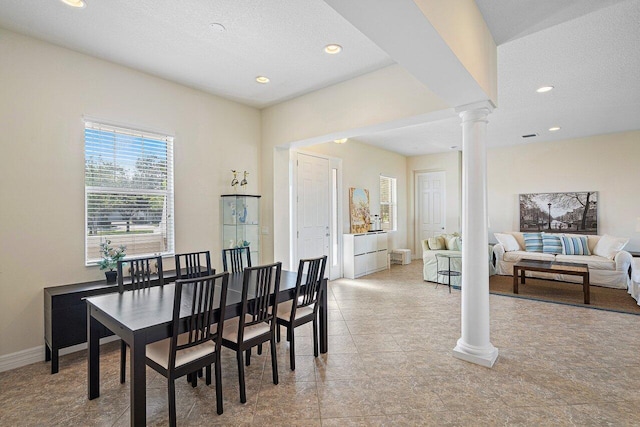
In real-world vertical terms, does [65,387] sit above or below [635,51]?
below

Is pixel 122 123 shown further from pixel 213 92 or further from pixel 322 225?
pixel 322 225

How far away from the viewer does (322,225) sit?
239 inches

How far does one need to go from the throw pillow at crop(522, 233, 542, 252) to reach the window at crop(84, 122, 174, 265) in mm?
6765

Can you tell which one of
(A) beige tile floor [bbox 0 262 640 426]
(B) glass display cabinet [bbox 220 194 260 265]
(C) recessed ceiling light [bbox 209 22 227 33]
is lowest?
(A) beige tile floor [bbox 0 262 640 426]

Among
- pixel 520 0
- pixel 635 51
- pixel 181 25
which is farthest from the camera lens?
pixel 635 51

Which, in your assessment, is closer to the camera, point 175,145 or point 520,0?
point 520,0

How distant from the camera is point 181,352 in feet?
6.91

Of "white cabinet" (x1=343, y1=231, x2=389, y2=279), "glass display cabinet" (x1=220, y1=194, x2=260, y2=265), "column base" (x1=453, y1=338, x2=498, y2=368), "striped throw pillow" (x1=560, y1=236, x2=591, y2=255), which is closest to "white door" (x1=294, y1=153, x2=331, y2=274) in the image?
"white cabinet" (x1=343, y1=231, x2=389, y2=279)

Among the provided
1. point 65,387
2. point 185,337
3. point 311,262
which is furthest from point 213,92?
point 65,387

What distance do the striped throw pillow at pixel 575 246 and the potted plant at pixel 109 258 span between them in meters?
7.49

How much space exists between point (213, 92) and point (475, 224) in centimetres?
365

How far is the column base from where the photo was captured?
9.24 feet

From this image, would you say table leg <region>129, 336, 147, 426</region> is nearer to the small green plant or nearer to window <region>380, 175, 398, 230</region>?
the small green plant

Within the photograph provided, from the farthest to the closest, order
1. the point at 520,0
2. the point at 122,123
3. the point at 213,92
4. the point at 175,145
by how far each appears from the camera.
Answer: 1. the point at 213,92
2. the point at 175,145
3. the point at 122,123
4. the point at 520,0
